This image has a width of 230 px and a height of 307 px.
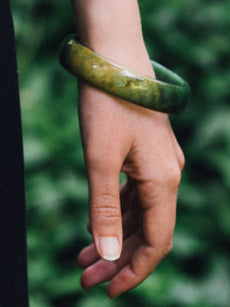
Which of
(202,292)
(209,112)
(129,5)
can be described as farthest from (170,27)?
(129,5)

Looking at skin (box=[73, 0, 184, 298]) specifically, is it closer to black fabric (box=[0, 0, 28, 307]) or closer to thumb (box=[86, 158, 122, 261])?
thumb (box=[86, 158, 122, 261])

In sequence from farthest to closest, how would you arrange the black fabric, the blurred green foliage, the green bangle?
the blurred green foliage < the green bangle < the black fabric

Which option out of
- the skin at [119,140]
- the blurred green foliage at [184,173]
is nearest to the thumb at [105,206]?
the skin at [119,140]

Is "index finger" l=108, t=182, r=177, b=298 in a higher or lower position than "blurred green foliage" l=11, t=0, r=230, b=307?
higher

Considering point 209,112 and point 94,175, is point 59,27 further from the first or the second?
point 94,175

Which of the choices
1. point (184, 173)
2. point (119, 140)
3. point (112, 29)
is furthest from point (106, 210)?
point (184, 173)

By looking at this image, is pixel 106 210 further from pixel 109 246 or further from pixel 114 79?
pixel 114 79

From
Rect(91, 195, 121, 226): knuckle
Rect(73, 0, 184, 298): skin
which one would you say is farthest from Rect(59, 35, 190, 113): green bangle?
Rect(91, 195, 121, 226): knuckle
